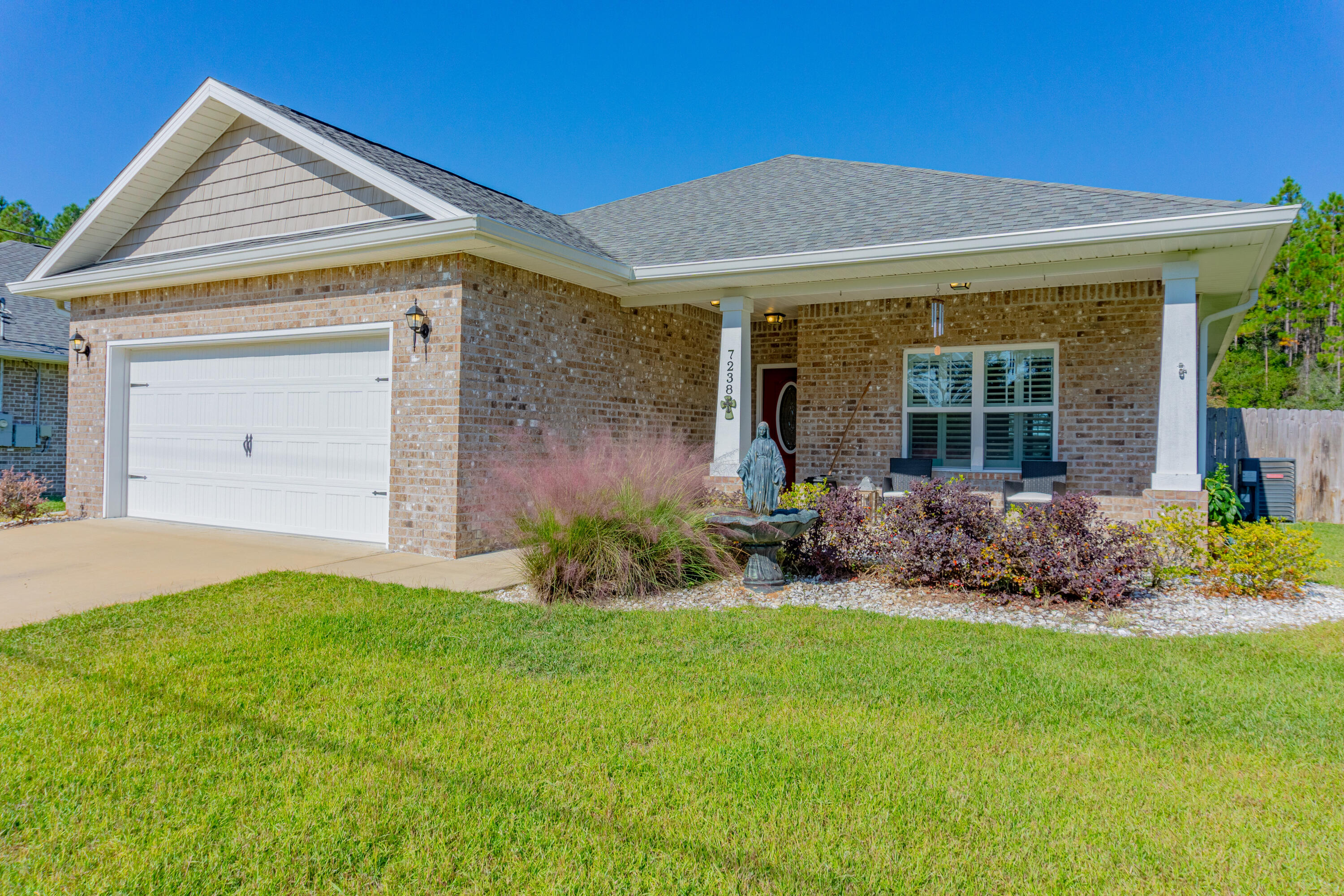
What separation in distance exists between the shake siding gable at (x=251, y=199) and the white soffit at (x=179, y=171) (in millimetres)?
125

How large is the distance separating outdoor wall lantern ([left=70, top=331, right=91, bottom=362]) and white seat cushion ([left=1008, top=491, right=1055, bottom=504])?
→ 1183 cm

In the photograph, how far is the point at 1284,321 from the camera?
3023cm

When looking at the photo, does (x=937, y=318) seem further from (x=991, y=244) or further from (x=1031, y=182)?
(x=1031, y=182)

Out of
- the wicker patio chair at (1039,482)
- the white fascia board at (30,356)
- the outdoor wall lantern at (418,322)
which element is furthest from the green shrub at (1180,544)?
the white fascia board at (30,356)

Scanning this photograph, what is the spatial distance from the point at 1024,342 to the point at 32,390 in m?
16.9

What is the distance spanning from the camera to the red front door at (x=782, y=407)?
41.3ft

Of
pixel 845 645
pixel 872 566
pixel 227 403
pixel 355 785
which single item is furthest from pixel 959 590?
pixel 227 403

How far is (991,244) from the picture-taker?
747 cm

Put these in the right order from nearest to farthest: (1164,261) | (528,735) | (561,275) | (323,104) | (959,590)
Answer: (528,735) < (959,590) < (1164,261) < (561,275) < (323,104)

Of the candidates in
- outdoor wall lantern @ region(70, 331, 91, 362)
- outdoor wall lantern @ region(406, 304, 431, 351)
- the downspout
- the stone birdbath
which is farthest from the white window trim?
outdoor wall lantern @ region(70, 331, 91, 362)

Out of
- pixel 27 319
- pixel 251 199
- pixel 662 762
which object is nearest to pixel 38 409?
pixel 27 319

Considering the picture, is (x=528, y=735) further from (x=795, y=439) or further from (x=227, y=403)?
(x=795, y=439)

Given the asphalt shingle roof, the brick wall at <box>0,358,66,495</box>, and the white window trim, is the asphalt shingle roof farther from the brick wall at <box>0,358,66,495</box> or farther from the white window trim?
the brick wall at <box>0,358,66,495</box>

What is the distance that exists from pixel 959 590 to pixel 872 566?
83 centimetres
